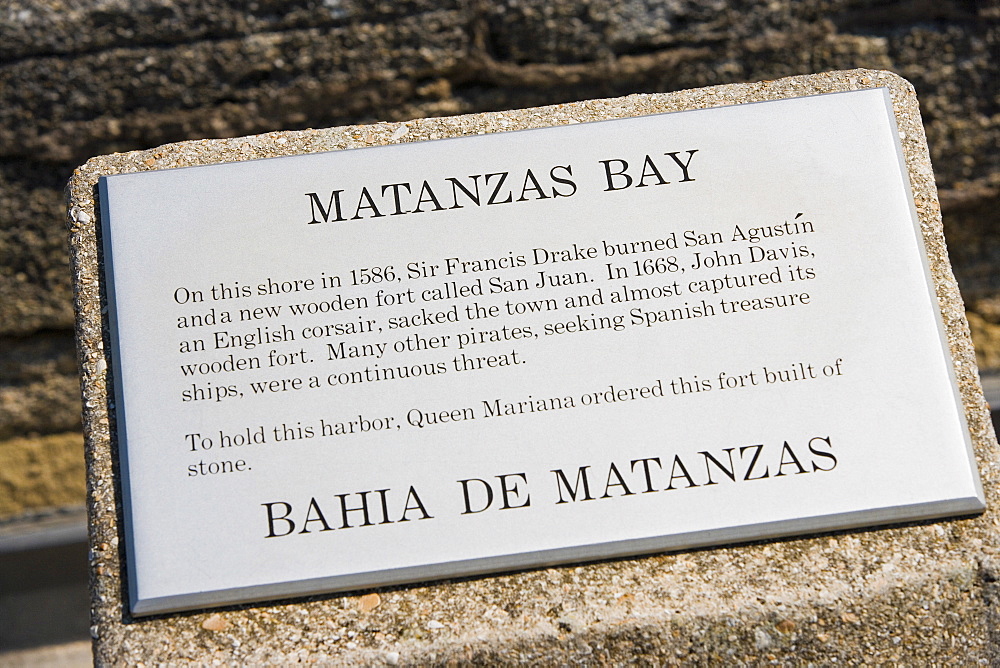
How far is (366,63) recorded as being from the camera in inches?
67.5

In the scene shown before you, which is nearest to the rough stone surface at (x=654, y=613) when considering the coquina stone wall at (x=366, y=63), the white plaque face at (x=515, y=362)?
the white plaque face at (x=515, y=362)

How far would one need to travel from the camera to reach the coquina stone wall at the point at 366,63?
166cm

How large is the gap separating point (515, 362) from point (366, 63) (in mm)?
1004

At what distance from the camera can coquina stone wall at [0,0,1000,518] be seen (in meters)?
1.66

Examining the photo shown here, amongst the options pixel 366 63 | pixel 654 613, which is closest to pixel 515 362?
pixel 654 613

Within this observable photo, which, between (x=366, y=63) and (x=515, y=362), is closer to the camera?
(x=515, y=362)

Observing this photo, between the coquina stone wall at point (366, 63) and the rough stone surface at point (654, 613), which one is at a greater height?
the coquina stone wall at point (366, 63)

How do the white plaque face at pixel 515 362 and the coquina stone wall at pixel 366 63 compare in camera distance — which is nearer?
the white plaque face at pixel 515 362

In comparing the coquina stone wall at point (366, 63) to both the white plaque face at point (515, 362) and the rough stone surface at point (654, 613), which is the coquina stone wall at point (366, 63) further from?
the rough stone surface at point (654, 613)

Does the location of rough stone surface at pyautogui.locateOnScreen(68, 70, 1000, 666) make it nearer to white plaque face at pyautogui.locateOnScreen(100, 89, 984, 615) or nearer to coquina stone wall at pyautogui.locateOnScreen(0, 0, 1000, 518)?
white plaque face at pyautogui.locateOnScreen(100, 89, 984, 615)

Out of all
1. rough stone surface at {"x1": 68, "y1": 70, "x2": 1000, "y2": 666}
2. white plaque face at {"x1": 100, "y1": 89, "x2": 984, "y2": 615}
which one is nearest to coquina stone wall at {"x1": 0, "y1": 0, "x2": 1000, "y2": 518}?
white plaque face at {"x1": 100, "y1": 89, "x2": 984, "y2": 615}

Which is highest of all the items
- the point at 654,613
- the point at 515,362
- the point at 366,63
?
the point at 366,63

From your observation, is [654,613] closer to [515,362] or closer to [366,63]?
[515,362]

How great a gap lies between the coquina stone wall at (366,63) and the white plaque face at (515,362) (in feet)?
2.10
